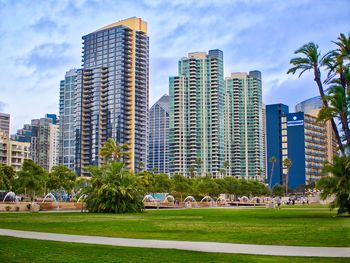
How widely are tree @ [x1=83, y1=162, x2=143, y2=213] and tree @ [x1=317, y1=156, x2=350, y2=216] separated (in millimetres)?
19783

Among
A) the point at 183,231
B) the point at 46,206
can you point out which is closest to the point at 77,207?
the point at 46,206

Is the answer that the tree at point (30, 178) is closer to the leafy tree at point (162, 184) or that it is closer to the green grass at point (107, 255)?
the leafy tree at point (162, 184)

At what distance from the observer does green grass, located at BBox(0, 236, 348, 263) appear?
14.8m

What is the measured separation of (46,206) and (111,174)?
13483 mm

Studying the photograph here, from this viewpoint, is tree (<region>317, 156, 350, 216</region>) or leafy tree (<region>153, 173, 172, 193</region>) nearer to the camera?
tree (<region>317, 156, 350, 216</region>)

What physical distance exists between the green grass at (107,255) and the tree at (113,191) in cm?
3289

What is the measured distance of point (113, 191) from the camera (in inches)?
2002

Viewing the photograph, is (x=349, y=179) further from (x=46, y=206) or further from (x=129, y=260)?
(x=46, y=206)

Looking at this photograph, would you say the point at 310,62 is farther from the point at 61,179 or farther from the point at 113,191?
the point at 61,179

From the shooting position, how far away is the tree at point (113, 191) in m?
51.1

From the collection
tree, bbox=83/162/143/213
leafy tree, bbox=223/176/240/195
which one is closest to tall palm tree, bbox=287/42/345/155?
tree, bbox=83/162/143/213

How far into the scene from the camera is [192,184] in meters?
135

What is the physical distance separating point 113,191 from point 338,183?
72.1 feet

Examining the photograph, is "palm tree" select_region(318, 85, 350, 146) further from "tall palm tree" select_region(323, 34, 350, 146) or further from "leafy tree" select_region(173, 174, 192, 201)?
"leafy tree" select_region(173, 174, 192, 201)
